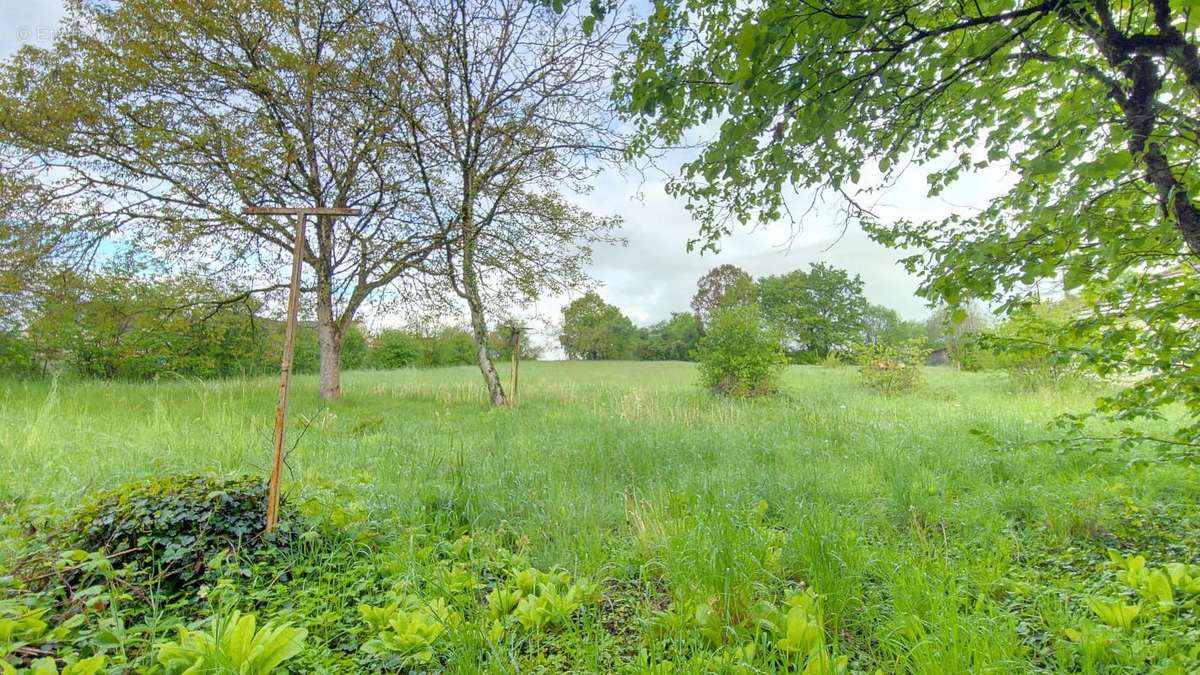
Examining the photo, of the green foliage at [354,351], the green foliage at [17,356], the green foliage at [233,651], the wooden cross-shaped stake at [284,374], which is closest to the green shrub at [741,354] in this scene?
Result: the wooden cross-shaped stake at [284,374]

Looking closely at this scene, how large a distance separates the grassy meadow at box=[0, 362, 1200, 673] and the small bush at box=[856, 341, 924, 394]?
6684 mm

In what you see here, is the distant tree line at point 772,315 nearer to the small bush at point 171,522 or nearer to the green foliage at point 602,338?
the green foliage at point 602,338

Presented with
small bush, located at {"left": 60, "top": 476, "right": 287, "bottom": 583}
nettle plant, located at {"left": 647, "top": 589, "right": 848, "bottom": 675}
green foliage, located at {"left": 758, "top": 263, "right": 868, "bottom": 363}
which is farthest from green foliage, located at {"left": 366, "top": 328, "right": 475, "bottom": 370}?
green foliage, located at {"left": 758, "top": 263, "right": 868, "bottom": 363}

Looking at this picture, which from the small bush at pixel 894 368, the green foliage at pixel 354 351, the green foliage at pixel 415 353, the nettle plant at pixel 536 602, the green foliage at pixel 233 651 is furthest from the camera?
the green foliage at pixel 415 353

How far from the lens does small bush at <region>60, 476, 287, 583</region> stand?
2.15 meters

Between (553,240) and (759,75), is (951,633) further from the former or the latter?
(553,240)

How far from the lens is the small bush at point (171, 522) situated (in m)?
2.15

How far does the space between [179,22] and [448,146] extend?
4.38 m

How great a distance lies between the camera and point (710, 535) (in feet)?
7.62

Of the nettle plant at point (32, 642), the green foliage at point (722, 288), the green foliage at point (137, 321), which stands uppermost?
the green foliage at point (722, 288)

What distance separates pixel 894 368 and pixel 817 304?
35143mm

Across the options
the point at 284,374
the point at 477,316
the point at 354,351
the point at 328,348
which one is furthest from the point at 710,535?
the point at 354,351

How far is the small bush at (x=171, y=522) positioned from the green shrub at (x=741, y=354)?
9158mm

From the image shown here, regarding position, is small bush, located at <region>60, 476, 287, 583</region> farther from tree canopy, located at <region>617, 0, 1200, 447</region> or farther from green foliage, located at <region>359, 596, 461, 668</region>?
tree canopy, located at <region>617, 0, 1200, 447</region>
